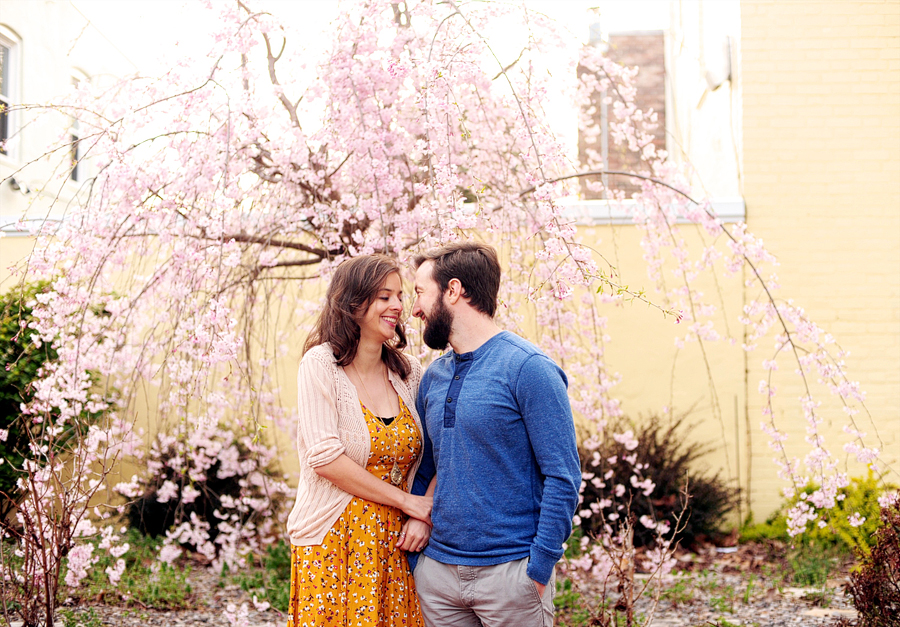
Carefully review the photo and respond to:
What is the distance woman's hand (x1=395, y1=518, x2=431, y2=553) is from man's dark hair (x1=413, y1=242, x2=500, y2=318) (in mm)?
624

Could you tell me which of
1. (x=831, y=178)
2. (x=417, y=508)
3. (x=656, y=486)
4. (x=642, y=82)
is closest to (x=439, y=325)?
(x=417, y=508)

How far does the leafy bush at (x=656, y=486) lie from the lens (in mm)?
5375

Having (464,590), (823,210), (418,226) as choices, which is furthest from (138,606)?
(823,210)

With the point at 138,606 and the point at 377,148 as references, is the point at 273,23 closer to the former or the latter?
the point at 377,148

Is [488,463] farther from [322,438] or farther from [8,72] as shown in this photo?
[8,72]

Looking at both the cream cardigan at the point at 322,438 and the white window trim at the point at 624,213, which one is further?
the white window trim at the point at 624,213

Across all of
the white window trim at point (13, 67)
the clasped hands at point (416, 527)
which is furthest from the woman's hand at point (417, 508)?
the white window trim at point (13, 67)

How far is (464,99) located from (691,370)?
A: 3093mm

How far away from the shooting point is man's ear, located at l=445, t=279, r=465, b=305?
215cm

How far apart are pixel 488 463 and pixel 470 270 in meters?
0.52

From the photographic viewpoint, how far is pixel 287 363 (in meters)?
6.29

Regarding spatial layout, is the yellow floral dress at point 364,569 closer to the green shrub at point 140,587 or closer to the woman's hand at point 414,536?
the woman's hand at point 414,536

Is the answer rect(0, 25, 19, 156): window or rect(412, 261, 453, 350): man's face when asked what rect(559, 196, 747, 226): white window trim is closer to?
rect(412, 261, 453, 350): man's face

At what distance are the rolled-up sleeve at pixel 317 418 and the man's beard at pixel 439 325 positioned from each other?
12.3 inches
